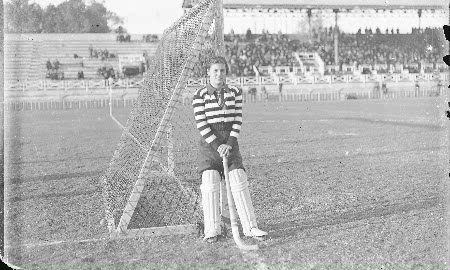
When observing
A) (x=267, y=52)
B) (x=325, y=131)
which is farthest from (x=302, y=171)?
(x=267, y=52)

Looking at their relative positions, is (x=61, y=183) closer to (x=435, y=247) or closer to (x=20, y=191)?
(x=20, y=191)

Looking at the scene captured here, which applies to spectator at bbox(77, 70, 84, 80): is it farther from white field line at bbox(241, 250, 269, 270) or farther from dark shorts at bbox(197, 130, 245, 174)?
white field line at bbox(241, 250, 269, 270)

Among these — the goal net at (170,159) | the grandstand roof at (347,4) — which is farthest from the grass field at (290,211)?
the grandstand roof at (347,4)

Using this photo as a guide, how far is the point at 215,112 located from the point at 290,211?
174cm

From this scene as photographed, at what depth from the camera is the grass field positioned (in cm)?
496

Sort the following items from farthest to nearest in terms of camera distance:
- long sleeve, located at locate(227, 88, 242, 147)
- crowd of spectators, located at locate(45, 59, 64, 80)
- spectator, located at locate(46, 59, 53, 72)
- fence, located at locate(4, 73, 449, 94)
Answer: spectator, located at locate(46, 59, 53, 72)
crowd of spectators, located at locate(45, 59, 64, 80)
fence, located at locate(4, 73, 449, 94)
long sleeve, located at locate(227, 88, 242, 147)

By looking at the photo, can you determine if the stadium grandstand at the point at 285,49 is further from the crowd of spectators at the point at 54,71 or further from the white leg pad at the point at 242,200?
the white leg pad at the point at 242,200

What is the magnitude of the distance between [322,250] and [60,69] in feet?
135

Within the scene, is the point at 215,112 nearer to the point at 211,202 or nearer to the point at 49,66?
the point at 211,202

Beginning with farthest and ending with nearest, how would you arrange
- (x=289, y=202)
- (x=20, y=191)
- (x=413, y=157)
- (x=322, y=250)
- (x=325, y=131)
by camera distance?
(x=325, y=131), (x=413, y=157), (x=20, y=191), (x=289, y=202), (x=322, y=250)

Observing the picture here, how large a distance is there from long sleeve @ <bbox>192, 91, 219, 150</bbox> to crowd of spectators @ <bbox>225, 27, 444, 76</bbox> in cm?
4060

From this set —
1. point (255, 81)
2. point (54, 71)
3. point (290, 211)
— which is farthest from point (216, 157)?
point (54, 71)

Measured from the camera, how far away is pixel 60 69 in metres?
43.7

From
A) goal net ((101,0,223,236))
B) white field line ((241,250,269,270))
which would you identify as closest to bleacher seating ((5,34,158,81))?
goal net ((101,0,223,236))
